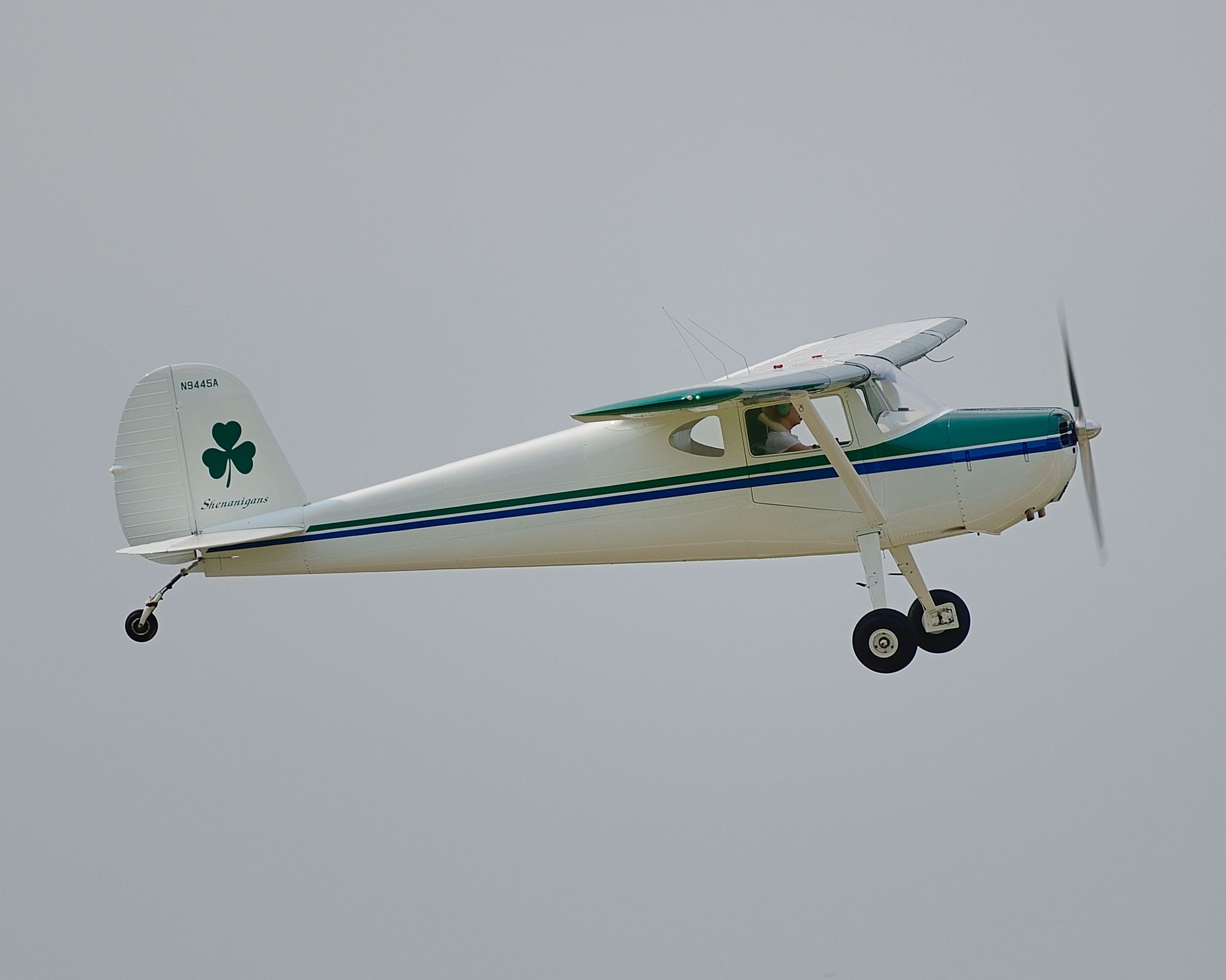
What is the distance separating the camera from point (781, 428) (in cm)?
1343

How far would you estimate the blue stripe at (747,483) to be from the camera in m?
13.2

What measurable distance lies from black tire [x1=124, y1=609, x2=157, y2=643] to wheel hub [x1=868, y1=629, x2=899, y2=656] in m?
5.70

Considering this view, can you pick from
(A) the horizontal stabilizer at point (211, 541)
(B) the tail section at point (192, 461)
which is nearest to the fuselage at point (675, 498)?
(A) the horizontal stabilizer at point (211, 541)

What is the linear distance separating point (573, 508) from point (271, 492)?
2.56 m

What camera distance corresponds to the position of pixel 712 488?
13.5 m

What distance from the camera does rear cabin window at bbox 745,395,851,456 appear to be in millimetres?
13352

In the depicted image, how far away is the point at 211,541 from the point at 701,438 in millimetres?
3975

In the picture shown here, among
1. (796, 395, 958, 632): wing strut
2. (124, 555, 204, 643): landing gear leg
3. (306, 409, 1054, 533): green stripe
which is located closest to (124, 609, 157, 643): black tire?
(124, 555, 204, 643): landing gear leg

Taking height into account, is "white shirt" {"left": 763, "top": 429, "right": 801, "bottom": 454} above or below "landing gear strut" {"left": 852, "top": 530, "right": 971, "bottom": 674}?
above

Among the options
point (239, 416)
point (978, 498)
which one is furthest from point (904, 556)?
point (239, 416)

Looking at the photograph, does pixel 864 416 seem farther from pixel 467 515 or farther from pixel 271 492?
pixel 271 492

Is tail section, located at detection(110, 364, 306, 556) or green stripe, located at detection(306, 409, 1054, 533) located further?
tail section, located at detection(110, 364, 306, 556)

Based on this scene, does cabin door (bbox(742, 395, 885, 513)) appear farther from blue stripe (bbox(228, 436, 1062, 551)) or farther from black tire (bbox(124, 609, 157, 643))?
black tire (bbox(124, 609, 157, 643))

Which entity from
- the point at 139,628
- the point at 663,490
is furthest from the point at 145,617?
the point at 663,490
